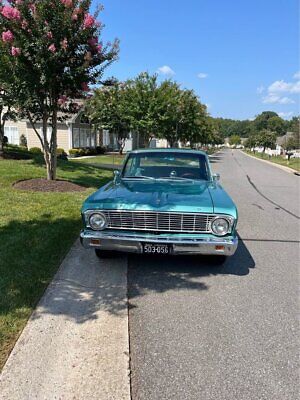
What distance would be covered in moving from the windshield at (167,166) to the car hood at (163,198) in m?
0.48

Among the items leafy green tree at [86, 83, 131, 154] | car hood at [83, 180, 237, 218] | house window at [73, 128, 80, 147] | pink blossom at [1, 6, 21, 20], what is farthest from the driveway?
house window at [73, 128, 80, 147]

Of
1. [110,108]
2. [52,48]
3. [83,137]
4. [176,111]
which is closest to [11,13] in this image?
[52,48]

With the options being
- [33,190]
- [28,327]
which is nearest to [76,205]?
[33,190]

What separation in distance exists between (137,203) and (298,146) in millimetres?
83727

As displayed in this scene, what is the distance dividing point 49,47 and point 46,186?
137 inches

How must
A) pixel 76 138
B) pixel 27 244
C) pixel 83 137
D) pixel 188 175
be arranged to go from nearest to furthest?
pixel 27 244
pixel 188 175
pixel 76 138
pixel 83 137

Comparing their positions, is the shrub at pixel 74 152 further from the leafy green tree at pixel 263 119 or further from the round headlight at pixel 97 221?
the leafy green tree at pixel 263 119

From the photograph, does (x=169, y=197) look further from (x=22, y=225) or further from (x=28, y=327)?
(x=22, y=225)

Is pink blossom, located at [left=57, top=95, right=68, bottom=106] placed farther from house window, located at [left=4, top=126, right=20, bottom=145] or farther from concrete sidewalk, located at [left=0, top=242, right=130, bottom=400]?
house window, located at [left=4, top=126, right=20, bottom=145]

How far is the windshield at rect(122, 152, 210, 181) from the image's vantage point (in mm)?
5855

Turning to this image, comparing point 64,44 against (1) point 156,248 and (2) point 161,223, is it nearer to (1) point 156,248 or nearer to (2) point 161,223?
(2) point 161,223

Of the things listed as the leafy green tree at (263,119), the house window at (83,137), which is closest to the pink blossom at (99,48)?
the house window at (83,137)

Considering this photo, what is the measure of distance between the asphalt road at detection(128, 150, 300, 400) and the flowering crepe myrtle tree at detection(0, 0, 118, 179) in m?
5.78

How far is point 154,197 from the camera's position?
A: 4.61 meters
